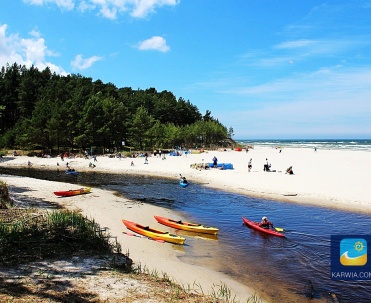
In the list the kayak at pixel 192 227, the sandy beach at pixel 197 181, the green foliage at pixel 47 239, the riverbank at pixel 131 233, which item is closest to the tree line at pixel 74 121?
the sandy beach at pixel 197 181

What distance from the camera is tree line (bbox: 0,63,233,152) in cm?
7108

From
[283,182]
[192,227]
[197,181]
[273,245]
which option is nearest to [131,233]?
[192,227]

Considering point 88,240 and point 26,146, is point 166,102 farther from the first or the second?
point 88,240

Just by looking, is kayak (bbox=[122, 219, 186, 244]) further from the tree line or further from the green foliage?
the tree line

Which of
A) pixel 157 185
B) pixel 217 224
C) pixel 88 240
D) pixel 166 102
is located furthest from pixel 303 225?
pixel 166 102

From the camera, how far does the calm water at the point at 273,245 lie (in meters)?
12.5

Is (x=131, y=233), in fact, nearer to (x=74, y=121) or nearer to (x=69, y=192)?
(x=69, y=192)

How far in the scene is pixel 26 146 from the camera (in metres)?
70.8

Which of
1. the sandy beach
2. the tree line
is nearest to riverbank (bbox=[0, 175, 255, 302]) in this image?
the sandy beach

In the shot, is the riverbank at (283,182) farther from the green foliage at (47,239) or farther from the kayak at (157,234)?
the green foliage at (47,239)

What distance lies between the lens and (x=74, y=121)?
239 feet

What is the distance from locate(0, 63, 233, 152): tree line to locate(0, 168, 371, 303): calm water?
44787 mm

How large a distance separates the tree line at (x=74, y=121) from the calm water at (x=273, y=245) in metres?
44.8

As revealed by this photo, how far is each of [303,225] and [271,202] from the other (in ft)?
23.9
